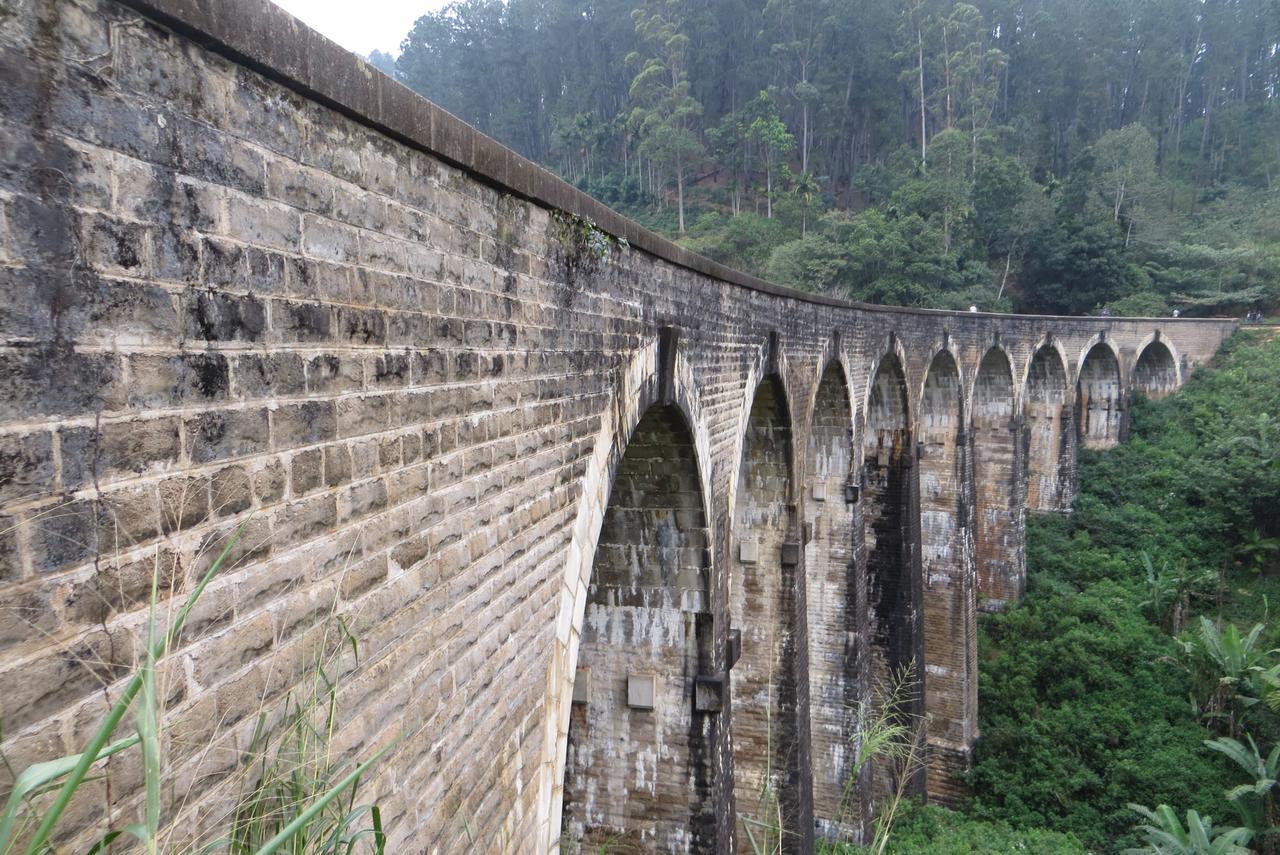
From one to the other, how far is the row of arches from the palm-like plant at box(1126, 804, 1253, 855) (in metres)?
3.90

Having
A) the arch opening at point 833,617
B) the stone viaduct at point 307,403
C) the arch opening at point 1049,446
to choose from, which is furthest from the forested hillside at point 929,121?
the stone viaduct at point 307,403

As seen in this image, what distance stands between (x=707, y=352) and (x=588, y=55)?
5192cm

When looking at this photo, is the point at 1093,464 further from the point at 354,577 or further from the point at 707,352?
the point at 354,577

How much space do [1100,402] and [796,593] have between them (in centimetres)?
2036

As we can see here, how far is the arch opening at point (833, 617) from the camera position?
12.1m

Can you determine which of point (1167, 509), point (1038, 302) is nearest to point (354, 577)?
point (1167, 509)

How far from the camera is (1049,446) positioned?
23625mm

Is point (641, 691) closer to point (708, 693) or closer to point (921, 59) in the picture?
point (708, 693)

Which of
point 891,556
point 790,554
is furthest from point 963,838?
point 790,554

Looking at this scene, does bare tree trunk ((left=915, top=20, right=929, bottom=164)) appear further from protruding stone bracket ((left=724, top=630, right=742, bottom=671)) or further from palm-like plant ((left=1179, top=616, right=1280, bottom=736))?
protruding stone bracket ((left=724, top=630, right=742, bottom=671))

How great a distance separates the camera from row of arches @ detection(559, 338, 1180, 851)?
6.63 m

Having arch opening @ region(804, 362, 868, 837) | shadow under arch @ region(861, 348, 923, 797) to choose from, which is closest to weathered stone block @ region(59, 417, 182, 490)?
arch opening @ region(804, 362, 868, 837)

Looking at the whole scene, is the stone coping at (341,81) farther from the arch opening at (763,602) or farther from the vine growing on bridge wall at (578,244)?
the arch opening at (763,602)

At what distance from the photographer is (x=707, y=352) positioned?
6301 millimetres
